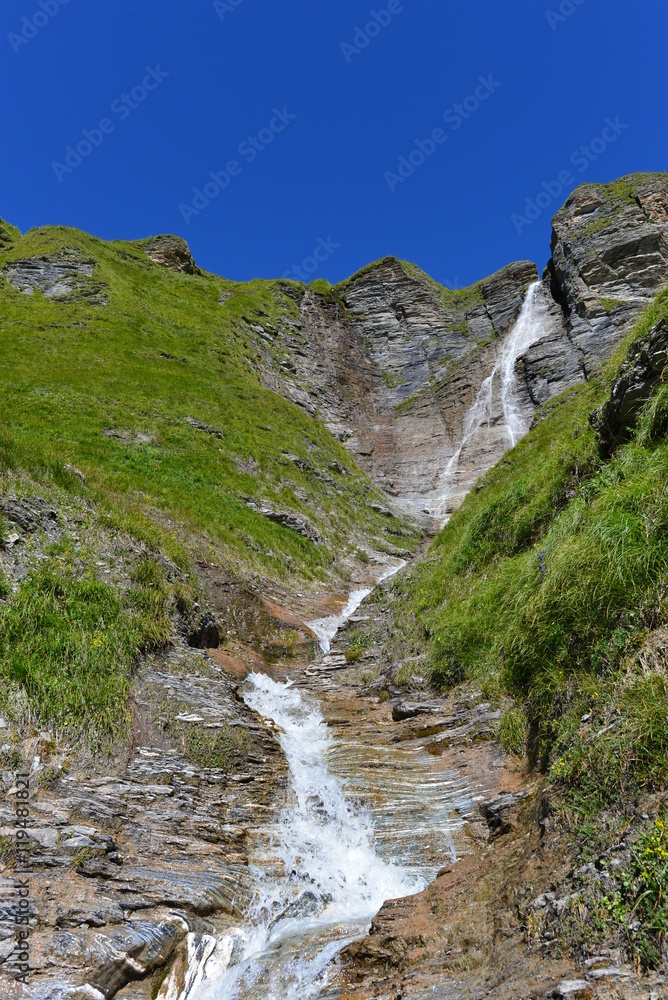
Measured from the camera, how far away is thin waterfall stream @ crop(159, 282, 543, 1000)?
539 centimetres

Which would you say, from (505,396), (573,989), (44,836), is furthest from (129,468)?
(505,396)

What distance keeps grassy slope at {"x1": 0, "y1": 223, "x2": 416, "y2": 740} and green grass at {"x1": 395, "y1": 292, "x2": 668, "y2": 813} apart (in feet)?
17.8

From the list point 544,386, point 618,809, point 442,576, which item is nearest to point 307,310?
point 544,386

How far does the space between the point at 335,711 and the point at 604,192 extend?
58672 millimetres

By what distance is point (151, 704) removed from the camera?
861 cm

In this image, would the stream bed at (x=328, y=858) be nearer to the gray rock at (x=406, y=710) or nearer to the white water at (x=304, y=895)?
the white water at (x=304, y=895)

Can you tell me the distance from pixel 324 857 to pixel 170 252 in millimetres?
63706

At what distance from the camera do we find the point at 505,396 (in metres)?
46.3

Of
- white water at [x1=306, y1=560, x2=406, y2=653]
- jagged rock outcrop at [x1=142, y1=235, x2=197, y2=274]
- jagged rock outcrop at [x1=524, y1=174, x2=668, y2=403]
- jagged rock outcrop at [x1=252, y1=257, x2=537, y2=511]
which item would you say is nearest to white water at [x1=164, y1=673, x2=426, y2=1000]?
white water at [x1=306, y1=560, x2=406, y2=653]

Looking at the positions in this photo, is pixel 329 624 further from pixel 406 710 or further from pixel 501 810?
pixel 501 810

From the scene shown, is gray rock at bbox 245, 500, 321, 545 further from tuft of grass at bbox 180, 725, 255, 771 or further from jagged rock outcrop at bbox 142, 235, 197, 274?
jagged rock outcrop at bbox 142, 235, 197, 274

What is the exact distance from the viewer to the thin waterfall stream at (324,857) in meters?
5.39

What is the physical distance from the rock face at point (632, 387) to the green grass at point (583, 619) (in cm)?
38

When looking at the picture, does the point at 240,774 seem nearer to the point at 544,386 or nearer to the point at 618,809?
the point at 618,809
